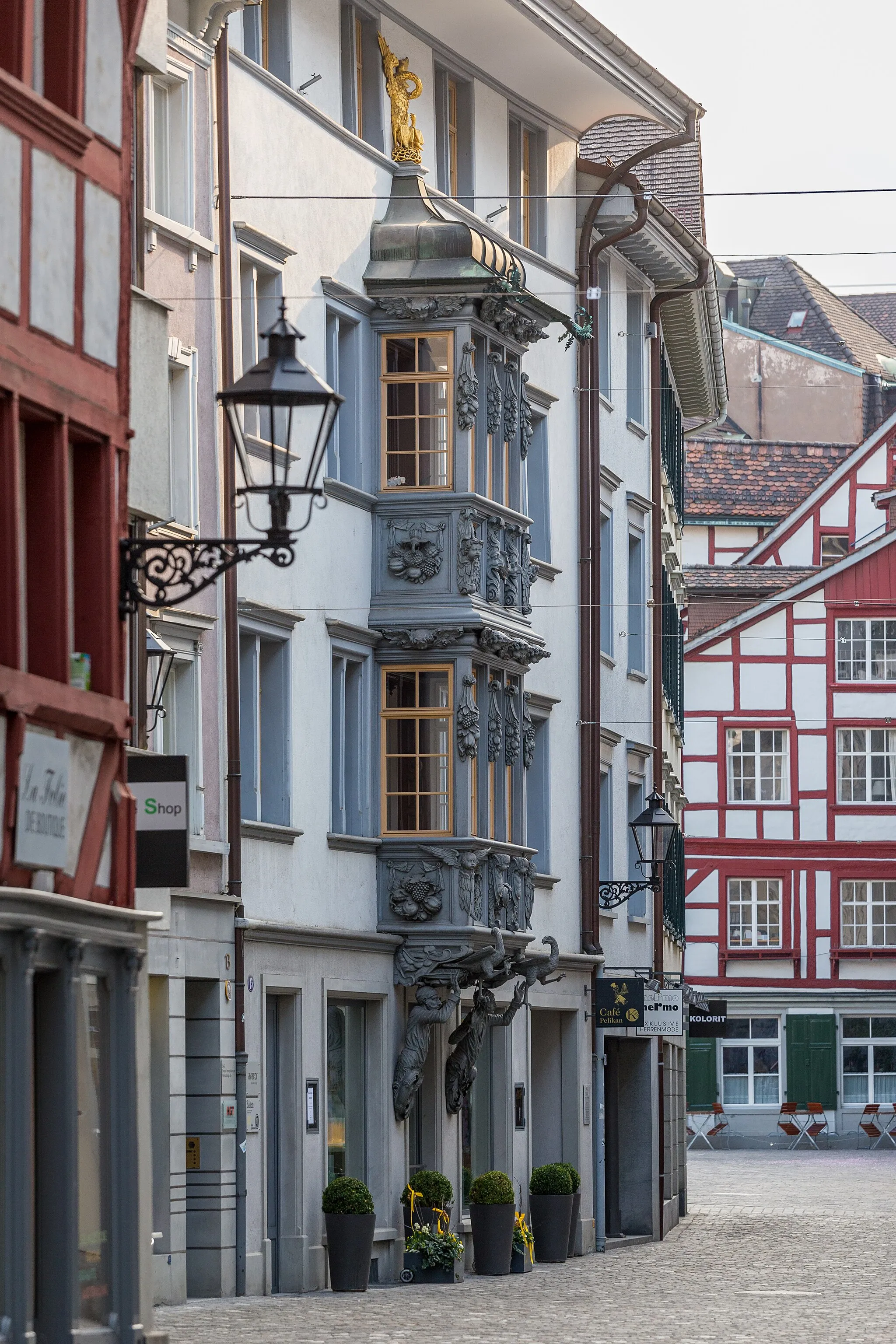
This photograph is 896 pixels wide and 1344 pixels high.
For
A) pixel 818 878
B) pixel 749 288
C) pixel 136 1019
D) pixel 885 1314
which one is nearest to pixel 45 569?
pixel 136 1019

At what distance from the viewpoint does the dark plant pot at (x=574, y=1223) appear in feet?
89.4

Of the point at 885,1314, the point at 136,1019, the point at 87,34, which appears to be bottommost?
the point at 885,1314

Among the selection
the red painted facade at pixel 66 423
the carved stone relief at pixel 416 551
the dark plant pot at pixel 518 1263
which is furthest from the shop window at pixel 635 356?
the red painted facade at pixel 66 423

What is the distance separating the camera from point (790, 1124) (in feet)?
182

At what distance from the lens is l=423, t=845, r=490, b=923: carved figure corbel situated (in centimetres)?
2364

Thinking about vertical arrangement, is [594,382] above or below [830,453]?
below

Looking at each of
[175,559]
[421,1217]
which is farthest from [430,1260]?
[175,559]

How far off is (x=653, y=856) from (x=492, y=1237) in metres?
7.26

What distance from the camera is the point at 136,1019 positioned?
44.1 ft

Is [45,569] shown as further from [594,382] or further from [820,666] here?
[820,666]

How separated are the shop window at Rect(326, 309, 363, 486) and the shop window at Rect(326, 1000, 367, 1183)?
4.62 meters

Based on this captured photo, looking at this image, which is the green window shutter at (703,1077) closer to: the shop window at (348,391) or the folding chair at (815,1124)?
the folding chair at (815,1124)

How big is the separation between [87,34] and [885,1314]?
36.1 ft

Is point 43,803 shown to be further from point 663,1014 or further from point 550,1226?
point 663,1014
